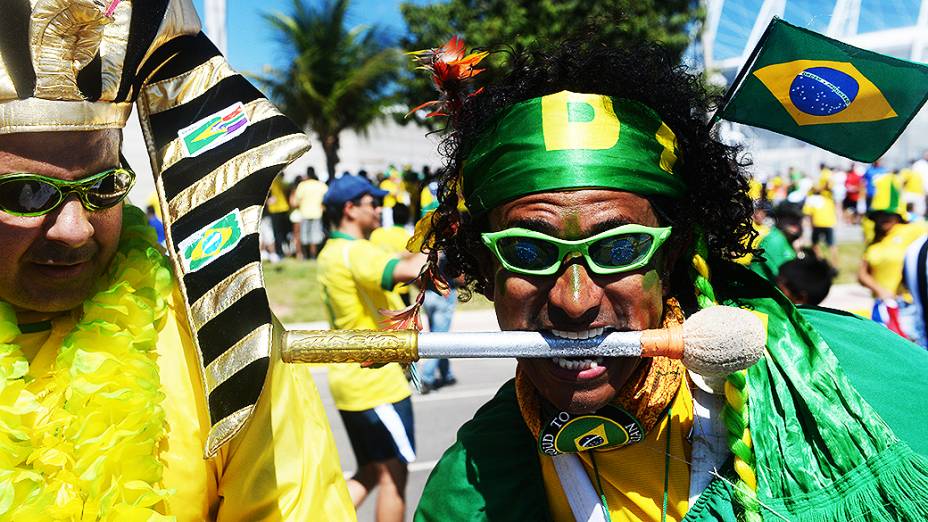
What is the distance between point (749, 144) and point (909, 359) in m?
0.66

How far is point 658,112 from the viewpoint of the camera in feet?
6.13

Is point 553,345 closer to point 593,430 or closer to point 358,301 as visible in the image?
point 593,430

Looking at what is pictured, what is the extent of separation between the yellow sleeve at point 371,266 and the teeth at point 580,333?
2683mm

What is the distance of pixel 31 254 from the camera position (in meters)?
1.61

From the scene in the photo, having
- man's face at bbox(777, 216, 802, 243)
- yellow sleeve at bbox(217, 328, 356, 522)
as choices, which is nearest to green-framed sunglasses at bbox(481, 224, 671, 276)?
yellow sleeve at bbox(217, 328, 356, 522)

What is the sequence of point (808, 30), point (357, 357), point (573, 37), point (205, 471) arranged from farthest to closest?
point (573, 37) < point (205, 471) < point (808, 30) < point (357, 357)

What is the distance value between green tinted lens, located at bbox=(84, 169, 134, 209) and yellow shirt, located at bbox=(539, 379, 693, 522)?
1134 millimetres

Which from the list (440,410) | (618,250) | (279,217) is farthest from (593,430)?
(279,217)

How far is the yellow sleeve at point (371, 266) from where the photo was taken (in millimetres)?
4305

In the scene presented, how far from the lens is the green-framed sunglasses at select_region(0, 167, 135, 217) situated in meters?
1.55

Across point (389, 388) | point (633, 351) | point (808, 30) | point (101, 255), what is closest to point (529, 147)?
point (633, 351)

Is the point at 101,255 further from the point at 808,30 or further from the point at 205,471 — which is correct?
the point at 808,30

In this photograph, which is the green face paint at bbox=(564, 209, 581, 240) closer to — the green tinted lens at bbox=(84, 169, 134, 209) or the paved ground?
the green tinted lens at bbox=(84, 169, 134, 209)

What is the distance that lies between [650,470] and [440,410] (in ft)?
17.0
